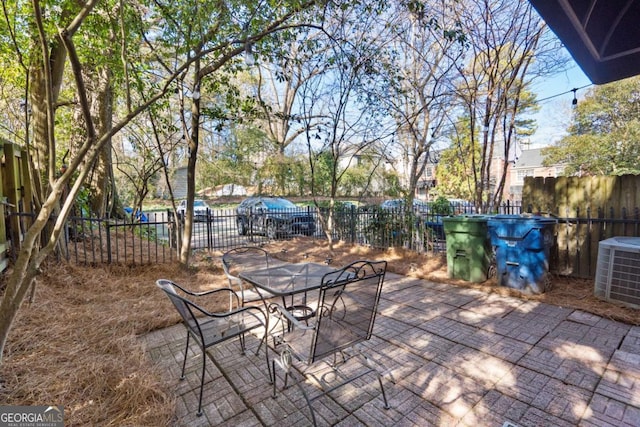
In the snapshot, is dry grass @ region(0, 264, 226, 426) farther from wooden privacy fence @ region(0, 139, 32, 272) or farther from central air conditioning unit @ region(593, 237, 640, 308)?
central air conditioning unit @ region(593, 237, 640, 308)

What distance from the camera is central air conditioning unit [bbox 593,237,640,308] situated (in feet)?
11.2

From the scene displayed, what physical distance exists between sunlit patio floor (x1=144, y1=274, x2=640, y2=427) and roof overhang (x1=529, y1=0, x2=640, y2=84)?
2.70 metres

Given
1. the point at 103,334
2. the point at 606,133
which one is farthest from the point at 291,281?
the point at 606,133

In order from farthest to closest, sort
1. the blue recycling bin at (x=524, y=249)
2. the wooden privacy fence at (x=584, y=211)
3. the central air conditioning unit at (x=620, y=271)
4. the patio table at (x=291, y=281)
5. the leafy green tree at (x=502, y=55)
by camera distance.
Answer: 1. the leafy green tree at (x=502, y=55)
2. the wooden privacy fence at (x=584, y=211)
3. the blue recycling bin at (x=524, y=249)
4. the central air conditioning unit at (x=620, y=271)
5. the patio table at (x=291, y=281)

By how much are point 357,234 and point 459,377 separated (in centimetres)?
590

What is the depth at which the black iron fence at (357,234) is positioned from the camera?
445 centimetres

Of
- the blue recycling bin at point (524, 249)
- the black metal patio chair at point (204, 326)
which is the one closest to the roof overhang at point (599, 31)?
the blue recycling bin at point (524, 249)

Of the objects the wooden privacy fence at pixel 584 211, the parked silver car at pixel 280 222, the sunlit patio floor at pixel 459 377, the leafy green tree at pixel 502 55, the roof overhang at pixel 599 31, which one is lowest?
the sunlit patio floor at pixel 459 377

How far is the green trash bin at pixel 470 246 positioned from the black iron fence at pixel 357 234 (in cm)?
111

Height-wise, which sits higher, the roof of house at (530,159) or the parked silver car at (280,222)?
the roof of house at (530,159)

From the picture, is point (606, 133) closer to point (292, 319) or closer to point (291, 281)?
point (291, 281)

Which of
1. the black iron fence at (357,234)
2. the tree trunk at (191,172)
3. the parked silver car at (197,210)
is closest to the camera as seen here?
the black iron fence at (357,234)

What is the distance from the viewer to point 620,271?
356 centimetres

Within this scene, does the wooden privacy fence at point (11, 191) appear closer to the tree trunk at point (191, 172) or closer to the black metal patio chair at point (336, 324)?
the tree trunk at point (191, 172)
